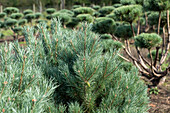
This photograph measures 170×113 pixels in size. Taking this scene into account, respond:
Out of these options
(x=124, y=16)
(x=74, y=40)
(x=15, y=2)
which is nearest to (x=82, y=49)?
(x=74, y=40)

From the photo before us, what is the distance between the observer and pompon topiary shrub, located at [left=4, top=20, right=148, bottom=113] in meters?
1.44

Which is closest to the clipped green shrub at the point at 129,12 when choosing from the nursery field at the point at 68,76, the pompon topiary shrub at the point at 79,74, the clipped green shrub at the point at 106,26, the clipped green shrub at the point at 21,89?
the clipped green shrub at the point at 106,26

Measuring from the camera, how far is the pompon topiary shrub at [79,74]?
1.44 meters

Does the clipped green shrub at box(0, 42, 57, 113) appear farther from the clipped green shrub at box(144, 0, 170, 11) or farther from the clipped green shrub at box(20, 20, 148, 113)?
the clipped green shrub at box(144, 0, 170, 11)

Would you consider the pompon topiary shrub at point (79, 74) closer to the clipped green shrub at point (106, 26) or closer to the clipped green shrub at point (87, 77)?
the clipped green shrub at point (87, 77)

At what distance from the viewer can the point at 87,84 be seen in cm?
156

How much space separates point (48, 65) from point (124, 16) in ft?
12.8

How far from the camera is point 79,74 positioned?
1.45 meters

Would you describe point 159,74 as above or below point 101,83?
below

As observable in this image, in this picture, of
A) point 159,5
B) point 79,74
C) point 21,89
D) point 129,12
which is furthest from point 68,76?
point 129,12

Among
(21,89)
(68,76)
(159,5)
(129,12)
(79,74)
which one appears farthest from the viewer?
(129,12)

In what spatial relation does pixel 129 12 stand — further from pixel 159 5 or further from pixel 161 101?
pixel 161 101

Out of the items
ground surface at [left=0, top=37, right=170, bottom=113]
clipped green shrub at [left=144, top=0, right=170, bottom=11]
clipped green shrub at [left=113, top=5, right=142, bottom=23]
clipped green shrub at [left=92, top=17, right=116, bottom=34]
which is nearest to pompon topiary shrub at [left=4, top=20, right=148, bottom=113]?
ground surface at [left=0, top=37, right=170, bottom=113]

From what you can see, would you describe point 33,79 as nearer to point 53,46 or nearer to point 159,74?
point 53,46
